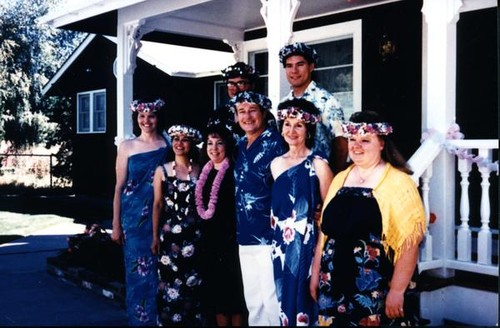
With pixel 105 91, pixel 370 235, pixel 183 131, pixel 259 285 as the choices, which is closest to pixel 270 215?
pixel 259 285

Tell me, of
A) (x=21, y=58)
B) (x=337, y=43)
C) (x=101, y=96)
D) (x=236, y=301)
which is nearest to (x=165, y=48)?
(x=101, y=96)

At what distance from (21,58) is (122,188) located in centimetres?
3140

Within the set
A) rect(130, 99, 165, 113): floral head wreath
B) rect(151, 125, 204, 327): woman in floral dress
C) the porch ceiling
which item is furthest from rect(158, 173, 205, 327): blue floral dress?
the porch ceiling

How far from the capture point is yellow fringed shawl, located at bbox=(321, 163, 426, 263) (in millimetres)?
2990

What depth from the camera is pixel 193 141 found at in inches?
171

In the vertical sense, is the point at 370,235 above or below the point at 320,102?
below

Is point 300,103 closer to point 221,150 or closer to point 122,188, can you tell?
point 221,150

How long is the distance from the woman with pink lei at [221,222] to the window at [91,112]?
13.3 m

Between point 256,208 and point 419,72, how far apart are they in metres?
3.97

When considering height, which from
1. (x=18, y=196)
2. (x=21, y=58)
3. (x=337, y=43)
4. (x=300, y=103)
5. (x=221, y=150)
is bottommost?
(x=18, y=196)

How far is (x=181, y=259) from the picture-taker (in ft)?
13.8

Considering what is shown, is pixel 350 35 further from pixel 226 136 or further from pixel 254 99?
pixel 254 99

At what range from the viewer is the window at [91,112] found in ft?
55.7

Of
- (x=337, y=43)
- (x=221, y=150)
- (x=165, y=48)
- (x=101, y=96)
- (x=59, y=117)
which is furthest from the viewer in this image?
(x=59, y=117)
